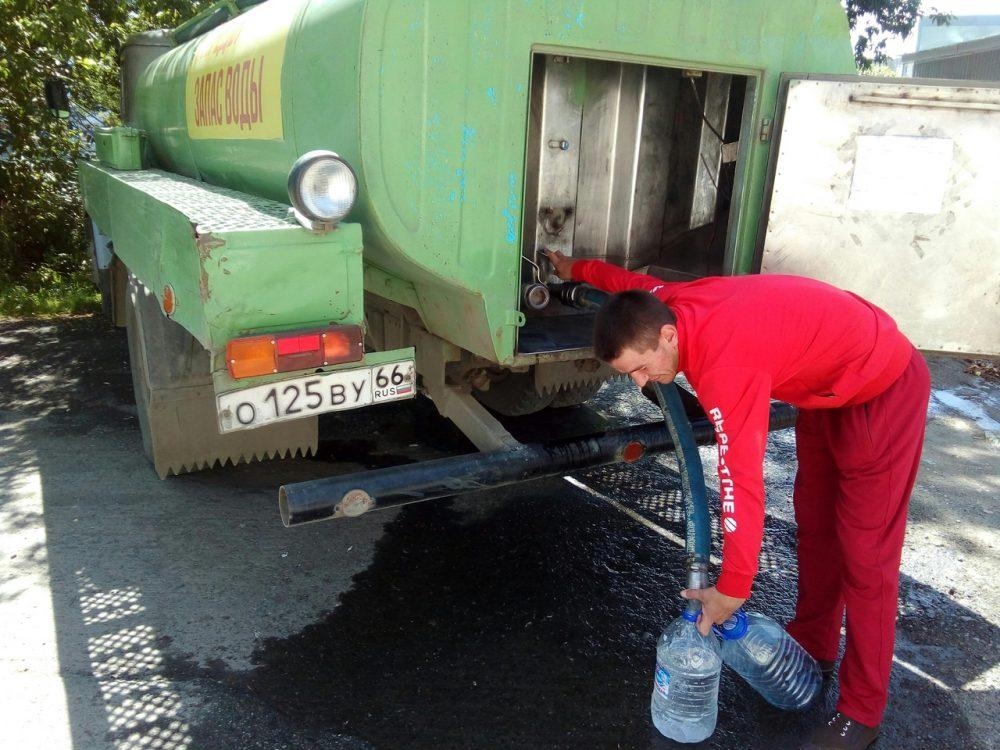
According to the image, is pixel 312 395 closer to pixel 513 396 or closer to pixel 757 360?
pixel 757 360

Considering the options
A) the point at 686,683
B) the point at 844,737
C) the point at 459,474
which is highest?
the point at 459,474

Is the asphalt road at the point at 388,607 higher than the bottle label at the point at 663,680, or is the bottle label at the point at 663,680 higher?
the bottle label at the point at 663,680

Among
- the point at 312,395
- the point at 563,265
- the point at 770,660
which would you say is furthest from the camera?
the point at 563,265

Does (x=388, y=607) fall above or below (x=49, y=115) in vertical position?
below

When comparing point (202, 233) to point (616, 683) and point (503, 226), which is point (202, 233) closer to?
point (503, 226)

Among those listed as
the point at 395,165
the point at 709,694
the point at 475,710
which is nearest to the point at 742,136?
the point at 395,165

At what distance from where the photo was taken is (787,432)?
16.8 ft

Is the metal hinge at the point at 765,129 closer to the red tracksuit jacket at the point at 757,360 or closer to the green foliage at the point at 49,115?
the red tracksuit jacket at the point at 757,360

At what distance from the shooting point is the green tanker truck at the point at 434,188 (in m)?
2.24

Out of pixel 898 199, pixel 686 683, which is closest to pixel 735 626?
pixel 686 683

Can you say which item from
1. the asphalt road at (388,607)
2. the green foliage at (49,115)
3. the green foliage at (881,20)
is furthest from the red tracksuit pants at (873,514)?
the green foliage at (881,20)

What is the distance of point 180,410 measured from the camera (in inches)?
151

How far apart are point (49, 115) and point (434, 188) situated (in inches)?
323

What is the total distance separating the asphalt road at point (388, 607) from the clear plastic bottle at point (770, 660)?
74mm
